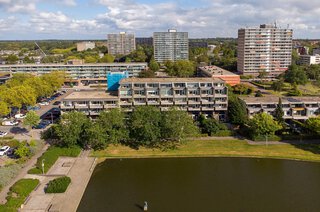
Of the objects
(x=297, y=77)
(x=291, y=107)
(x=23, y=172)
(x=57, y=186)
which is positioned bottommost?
(x=23, y=172)

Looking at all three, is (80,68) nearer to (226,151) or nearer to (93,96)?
(93,96)

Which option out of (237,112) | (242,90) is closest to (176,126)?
(237,112)

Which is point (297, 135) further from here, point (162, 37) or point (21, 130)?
point (162, 37)

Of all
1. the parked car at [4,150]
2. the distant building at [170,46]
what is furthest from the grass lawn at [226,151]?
the distant building at [170,46]

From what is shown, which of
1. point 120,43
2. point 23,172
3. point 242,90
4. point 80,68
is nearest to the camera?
point 23,172

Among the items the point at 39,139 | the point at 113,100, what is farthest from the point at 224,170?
the point at 39,139

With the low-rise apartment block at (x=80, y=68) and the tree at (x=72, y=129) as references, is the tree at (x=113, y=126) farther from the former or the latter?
the low-rise apartment block at (x=80, y=68)

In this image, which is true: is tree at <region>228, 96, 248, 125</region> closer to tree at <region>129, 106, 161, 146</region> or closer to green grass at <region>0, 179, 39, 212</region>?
tree at <region>129, 106, 161, 146</region>

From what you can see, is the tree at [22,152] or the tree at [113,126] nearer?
the tree at [22,152]

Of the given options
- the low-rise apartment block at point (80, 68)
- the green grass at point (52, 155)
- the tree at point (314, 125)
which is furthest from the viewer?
the low-rise apartment block at point (80, 68)
